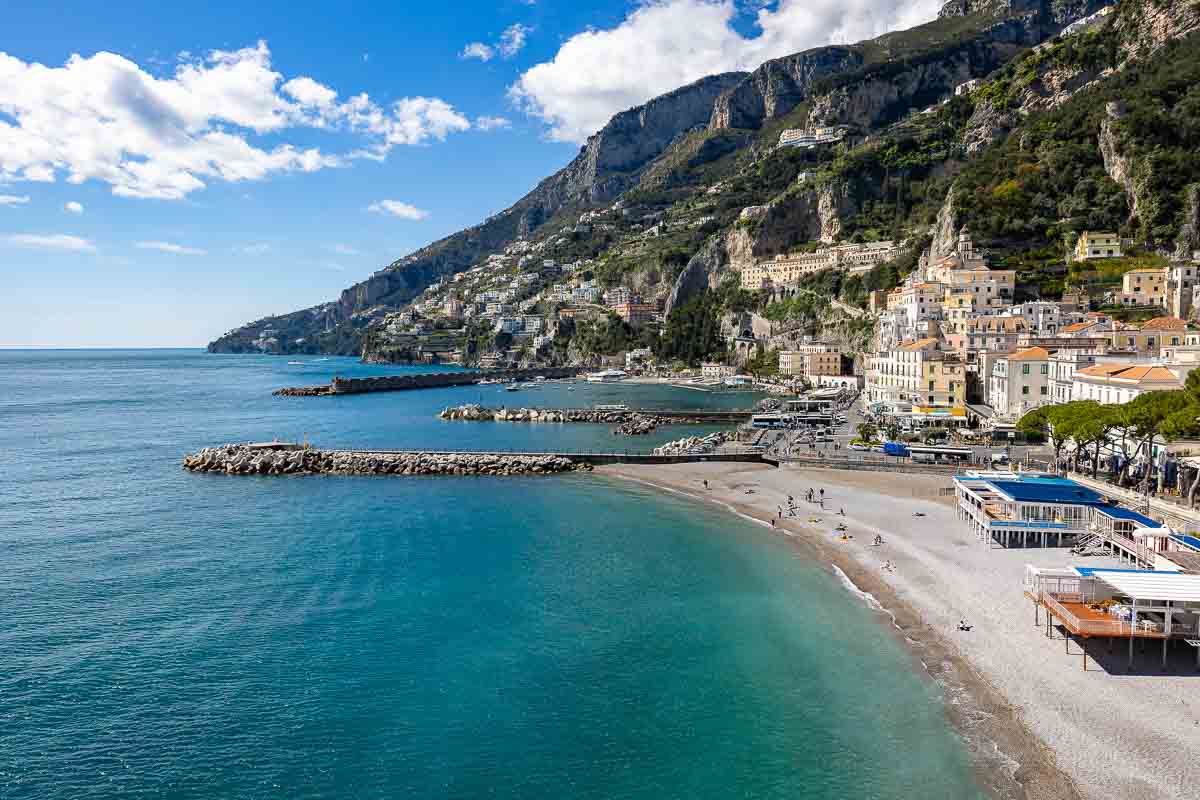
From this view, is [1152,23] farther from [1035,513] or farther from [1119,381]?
[1035,513]

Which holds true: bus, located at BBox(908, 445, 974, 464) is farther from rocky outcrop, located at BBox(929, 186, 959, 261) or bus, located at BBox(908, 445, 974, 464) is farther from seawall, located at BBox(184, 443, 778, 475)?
rocky outcrop, located at BBox(929, 186, 959, 261)

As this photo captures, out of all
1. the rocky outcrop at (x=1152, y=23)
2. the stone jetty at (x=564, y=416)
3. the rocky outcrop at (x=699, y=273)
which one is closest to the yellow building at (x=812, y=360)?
the stone jetty at (x=564, y=416)

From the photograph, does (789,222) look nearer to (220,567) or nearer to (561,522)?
(561,522)

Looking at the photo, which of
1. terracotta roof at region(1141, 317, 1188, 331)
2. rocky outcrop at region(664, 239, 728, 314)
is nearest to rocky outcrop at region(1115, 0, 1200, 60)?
terracotta roof at region(1141, 317, 1188, 331)

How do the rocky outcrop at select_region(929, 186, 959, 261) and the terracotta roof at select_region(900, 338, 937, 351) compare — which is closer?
the terracotta roof at select_region(900, 338, 937, 351)

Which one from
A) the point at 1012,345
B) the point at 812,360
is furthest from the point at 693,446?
the point at 812,360

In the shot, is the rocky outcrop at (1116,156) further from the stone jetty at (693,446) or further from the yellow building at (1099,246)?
the stone jetty at (693,446)
